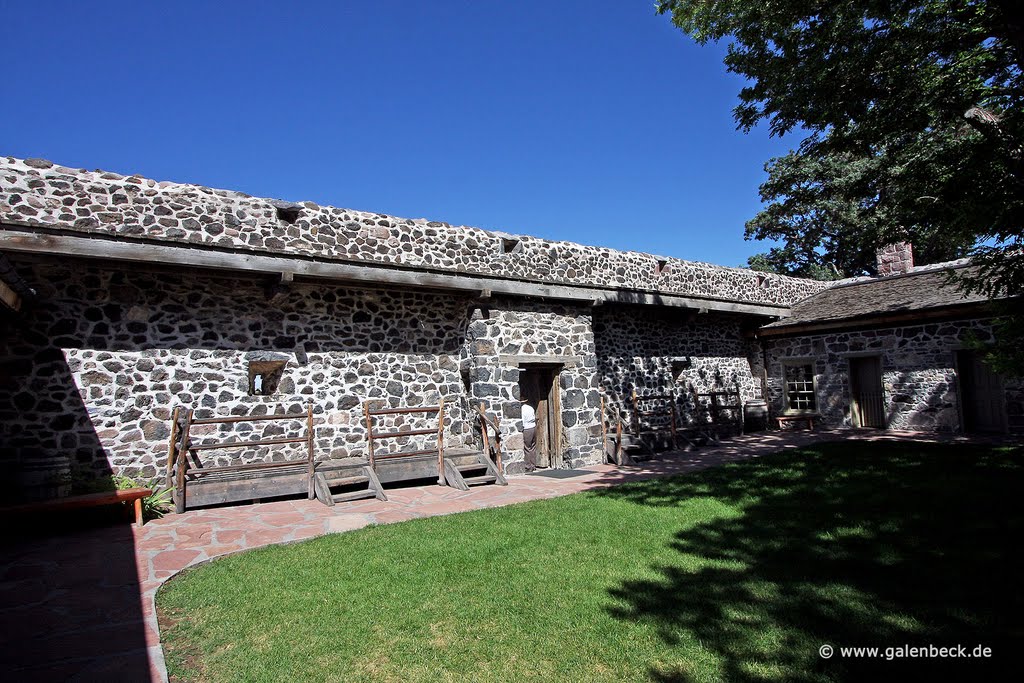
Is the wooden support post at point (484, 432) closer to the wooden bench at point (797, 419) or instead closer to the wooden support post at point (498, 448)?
the wooden support post at point (498, 448)

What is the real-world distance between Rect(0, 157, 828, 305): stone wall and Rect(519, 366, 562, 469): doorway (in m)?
1.75

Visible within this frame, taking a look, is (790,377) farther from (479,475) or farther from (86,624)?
(86,624)

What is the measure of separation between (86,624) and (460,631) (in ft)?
7.91

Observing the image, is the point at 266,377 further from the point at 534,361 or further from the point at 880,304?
the point at 880,304

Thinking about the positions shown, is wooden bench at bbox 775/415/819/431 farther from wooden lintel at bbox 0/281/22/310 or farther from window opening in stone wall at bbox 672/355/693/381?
wooden lintel at bbox 0/281/22/310

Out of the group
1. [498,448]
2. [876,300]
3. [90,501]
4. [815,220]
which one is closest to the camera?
[90,501]

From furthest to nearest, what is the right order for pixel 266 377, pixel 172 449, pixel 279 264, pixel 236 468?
1. pixel 266 377
2. pixel 279 264
3. pixel 236 468
4. pixel 172 449

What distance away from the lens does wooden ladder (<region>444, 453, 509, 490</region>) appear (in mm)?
8289

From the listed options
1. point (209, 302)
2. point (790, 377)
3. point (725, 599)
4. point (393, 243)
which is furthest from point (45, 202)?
point (790, 377)

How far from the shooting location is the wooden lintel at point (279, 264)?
633cm

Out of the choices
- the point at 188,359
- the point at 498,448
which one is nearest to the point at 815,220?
the point at 498,448

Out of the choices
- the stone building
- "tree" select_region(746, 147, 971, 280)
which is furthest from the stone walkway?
"tree" select_region(746, 147, 971, 280)

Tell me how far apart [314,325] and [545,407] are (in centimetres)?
435

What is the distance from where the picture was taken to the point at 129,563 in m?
4.82
